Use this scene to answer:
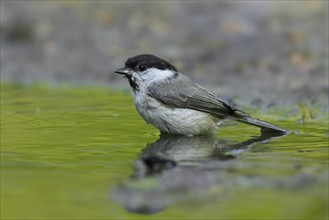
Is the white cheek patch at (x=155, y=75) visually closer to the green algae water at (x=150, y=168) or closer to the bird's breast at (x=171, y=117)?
the bird's breast at (x=171, y=117)

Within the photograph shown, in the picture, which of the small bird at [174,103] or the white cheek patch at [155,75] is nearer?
the small bird at [174,103]

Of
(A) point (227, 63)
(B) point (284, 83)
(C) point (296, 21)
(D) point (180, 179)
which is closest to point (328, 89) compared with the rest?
(B) point (284, 83)

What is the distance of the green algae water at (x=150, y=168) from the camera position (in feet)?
15.7

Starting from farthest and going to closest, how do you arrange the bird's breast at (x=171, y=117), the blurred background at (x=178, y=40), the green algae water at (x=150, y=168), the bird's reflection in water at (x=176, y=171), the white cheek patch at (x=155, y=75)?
the blurred background at (x=178, y=40) < the white cheek patch at (x=155, y=75) < the bird's breast at (x=171, y=117) < the bird's reflection in water at (x=176, y=171) < the green algae water at (x=150, y=168)

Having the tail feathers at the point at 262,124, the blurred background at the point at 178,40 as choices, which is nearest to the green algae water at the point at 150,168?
the tail feathers at the point at 262,124

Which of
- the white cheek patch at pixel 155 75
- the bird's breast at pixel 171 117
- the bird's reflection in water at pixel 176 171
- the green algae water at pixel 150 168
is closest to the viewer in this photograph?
the green algae water at pixel 150 168

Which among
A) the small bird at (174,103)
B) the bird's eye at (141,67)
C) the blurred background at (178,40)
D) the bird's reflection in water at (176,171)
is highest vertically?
the blurred background at (178,40)

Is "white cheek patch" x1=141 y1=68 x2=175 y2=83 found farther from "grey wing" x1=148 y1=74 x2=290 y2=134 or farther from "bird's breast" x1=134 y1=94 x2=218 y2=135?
"bird's breast" x1=134 y1=94 x2=218 y2=135

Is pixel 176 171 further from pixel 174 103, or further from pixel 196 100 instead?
pixel 196 100

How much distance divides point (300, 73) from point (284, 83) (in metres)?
0.50

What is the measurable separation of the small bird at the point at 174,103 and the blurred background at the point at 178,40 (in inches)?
104

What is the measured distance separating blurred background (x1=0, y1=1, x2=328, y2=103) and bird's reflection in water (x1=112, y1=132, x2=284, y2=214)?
134 inches

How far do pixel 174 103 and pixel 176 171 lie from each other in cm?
179

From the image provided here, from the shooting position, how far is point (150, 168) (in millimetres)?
5793
